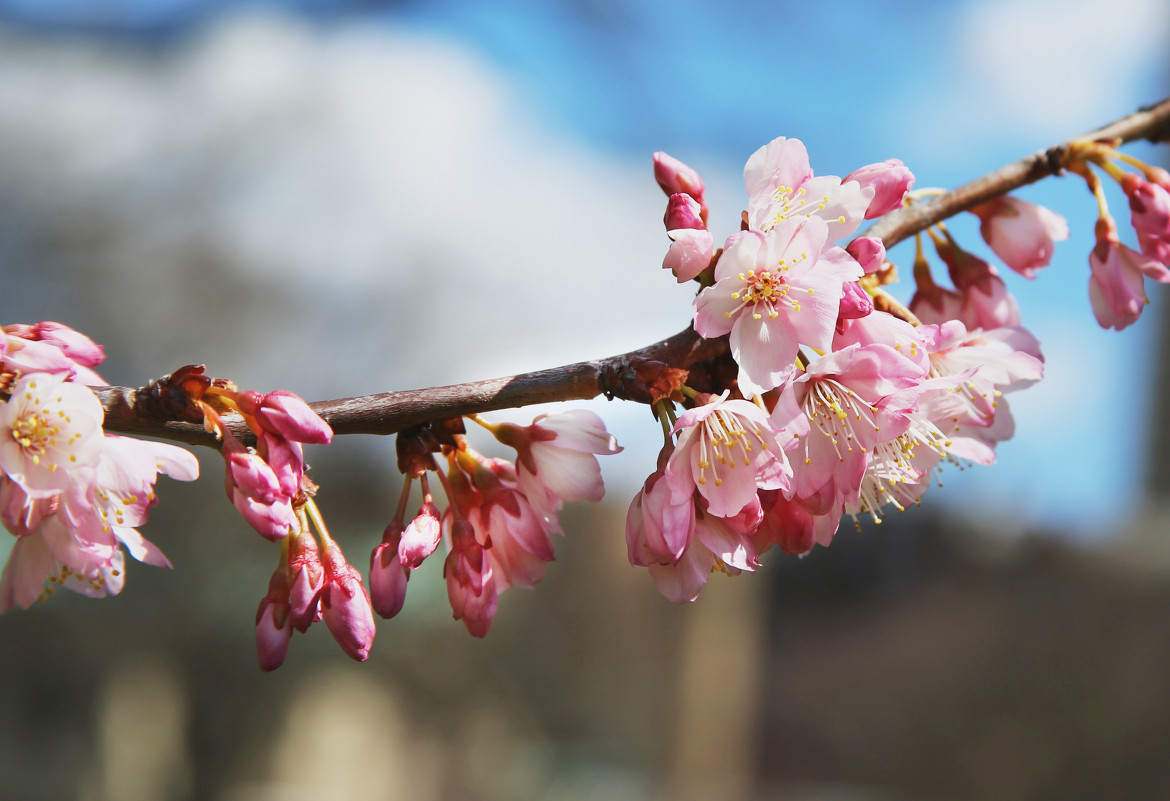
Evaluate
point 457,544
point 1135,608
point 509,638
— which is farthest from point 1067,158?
point 509,638

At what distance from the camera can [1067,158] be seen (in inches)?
28.4

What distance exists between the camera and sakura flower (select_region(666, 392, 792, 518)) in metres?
0.48

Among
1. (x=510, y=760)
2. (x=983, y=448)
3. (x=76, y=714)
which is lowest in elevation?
(x=510, y=760)

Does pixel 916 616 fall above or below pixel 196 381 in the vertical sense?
below

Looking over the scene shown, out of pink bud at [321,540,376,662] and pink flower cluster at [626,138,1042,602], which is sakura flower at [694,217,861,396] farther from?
pink bud at [321,540,376,662]

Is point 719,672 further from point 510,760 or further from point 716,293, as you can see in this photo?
point 716,293

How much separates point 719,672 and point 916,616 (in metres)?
1.60

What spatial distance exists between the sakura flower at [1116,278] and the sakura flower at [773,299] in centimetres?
42

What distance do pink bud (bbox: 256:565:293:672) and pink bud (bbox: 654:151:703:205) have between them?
0.38 metres

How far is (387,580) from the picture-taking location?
21.0 inches

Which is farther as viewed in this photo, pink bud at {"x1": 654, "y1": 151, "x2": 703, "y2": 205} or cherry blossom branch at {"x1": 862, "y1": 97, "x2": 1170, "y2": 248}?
cherry blossom branch at {"x1": 862, "y1": 97, "x2": 1170, "y2": 248}

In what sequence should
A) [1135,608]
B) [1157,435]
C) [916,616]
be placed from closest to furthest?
1. [1135,608]
2. [916,616]
3. [1157,435]

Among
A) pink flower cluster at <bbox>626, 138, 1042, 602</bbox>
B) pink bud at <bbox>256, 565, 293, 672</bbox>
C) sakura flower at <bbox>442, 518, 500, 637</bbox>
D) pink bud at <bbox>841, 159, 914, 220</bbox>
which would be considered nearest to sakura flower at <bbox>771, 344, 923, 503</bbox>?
pink flower cluster at <bbox>626, 138, 1042, 602</bbox>

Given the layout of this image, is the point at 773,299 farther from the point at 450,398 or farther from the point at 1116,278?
the point at 1116,278
